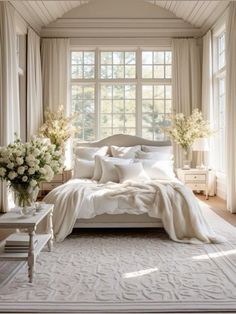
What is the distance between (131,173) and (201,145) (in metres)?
2.18

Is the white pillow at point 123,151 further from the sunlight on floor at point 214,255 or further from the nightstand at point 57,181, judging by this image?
the sunlight on floor at point 214,255

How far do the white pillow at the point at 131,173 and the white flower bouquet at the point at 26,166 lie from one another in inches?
78.6

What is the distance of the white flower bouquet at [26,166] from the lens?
10.6 ft

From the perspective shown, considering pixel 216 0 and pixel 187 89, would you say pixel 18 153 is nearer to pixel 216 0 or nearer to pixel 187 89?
pixel 216 0

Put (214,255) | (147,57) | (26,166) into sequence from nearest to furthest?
1. (26,166)
2. (214,255)
3. (147,57)

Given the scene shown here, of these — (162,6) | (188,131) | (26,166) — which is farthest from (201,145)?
(26,166)

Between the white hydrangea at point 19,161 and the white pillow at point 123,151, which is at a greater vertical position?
the white pillow at point 123,151

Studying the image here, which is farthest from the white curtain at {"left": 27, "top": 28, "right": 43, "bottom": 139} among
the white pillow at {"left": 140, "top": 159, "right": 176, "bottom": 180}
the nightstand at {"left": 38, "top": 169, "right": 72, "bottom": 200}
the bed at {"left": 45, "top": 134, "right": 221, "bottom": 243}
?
the bed at {"left": 45, "top": 134, "right": 221, "bottom": 243}

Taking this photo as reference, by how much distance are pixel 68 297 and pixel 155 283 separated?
29.4 inches

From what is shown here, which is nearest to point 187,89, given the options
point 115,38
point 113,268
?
point 115,38

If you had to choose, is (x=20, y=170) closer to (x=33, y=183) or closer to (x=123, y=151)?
(x=33, y=183)

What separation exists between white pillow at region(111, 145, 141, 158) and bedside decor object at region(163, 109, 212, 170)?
1.35 metres

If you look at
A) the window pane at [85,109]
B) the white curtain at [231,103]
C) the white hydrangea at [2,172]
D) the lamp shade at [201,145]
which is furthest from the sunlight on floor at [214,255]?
the window pane at [85,109]

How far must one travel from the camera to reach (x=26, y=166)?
325 cm
